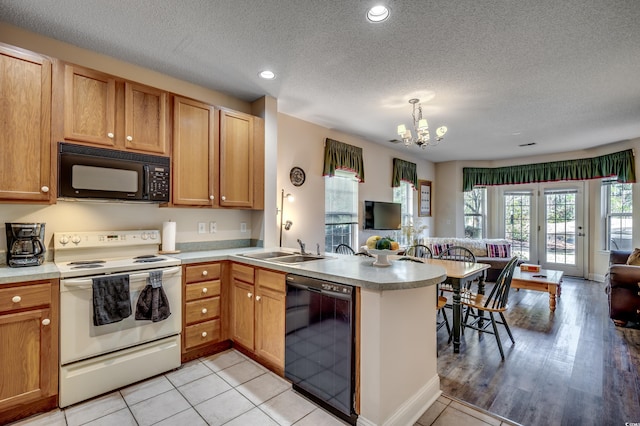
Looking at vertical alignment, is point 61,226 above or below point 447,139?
below

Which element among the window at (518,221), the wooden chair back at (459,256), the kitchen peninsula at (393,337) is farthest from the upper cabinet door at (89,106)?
the window at (518,221)

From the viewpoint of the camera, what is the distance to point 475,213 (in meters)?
7.57

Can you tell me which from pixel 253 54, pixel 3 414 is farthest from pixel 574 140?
pixel 3 414

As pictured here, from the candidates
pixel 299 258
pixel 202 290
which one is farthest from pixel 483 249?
pixel 202 290

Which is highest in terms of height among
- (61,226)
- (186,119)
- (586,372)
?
(186,119)

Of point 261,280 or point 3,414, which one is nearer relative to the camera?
point 3,414

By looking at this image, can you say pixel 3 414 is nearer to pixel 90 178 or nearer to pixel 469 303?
pixel 90 178

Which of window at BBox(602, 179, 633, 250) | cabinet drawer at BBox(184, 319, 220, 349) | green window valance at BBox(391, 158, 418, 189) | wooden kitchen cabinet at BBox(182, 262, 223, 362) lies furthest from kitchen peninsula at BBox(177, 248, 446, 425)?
window at BBox(602, 179, 633, 250)

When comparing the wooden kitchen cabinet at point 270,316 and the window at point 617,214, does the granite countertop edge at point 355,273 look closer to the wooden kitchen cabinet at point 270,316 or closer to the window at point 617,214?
the wooden kitchen cabinet at point 270,316

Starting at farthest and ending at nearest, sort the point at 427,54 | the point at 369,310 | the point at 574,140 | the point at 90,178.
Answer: the point at 574,140, the point at 427,54, the point at 90,178, the point at 369,310

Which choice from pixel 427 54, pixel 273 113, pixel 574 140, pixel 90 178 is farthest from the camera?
pixel 574 140

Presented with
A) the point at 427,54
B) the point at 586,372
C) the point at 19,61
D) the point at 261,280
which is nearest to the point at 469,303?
the point at 586,372

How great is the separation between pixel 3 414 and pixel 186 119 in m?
2.40

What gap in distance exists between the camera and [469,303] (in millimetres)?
3000
